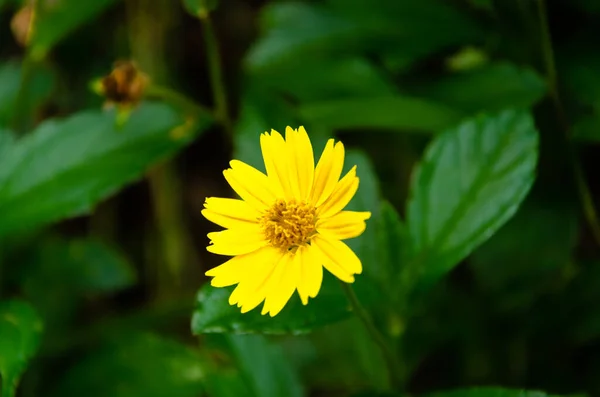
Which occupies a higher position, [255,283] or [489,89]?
[489,89]

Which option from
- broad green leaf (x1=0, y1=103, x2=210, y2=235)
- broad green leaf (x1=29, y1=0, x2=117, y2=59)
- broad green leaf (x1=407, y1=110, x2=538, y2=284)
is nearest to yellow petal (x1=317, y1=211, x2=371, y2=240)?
broad green leaf (x1=407, y1=110, x2=538, y2=284)

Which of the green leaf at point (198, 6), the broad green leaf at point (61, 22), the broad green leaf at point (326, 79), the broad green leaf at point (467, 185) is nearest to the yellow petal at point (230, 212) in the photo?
the broad green leaf at point (467, 185)

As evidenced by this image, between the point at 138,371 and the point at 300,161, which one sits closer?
the point at 300,161

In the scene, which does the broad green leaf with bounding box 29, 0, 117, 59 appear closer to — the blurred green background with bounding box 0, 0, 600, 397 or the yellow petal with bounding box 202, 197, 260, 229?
the blurred green background with bounding box 0, 0, 600, 397

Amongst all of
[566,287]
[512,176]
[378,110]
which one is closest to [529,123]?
[512,176]

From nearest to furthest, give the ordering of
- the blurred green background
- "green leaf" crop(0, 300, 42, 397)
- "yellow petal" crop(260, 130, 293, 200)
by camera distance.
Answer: "yellow petal" crop(260, 130, 293, 200) → "green leaf" crop(0, 300, 42, 397) → the blurred green background

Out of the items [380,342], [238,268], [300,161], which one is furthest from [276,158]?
[380,342]

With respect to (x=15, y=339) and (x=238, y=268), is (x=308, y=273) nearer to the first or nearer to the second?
(x=238, y=268)
